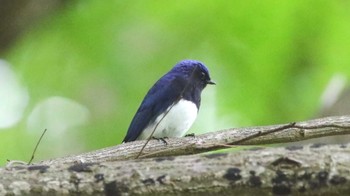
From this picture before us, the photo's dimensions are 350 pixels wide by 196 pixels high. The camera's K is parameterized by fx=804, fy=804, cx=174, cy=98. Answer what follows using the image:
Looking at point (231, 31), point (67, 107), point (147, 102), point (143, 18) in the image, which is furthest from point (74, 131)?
point (147, 102)

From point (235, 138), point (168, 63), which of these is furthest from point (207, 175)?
point (168, 63)

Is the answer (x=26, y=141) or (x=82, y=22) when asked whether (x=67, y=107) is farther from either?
(x=82, y=22)

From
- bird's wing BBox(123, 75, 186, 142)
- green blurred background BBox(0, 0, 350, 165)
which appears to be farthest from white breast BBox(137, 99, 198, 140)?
green blurred background BBox(0, 0, 350, 165)

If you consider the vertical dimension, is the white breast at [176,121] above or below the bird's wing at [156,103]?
below

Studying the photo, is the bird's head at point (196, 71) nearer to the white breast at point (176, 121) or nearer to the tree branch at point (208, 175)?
the white breast at point (176, 121)

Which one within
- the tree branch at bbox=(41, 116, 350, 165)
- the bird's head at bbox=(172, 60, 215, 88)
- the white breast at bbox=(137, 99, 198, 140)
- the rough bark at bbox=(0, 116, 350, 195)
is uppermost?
the bird's head at bbox=(172, 60, 215, 88)

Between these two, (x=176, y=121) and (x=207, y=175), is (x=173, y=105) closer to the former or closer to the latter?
(x=176, y=121)

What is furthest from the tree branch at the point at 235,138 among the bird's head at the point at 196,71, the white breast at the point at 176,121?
the bird's head at the point at 196,71

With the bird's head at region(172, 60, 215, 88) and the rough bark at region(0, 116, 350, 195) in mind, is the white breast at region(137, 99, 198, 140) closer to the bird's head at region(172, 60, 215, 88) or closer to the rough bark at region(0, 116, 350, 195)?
the bird's head at region(172, 60, 215, 88)
